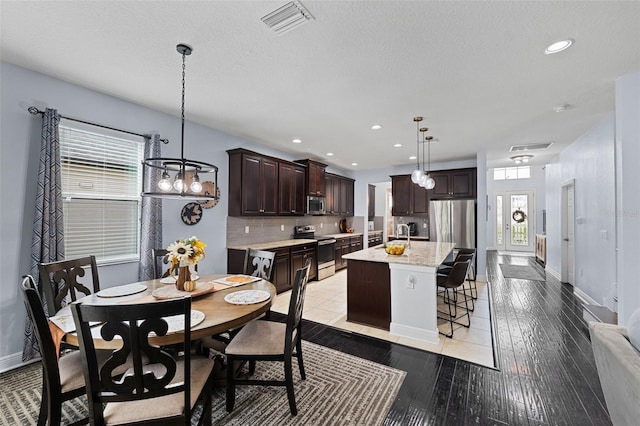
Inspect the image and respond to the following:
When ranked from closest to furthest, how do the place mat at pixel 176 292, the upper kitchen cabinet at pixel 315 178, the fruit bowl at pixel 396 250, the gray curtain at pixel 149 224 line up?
the place mat at pixel 176 292
the gray curtain at pixel 149 224
the fruit bowl at pixel 396 250
the upper kitchen cabinet at pixel 315 178

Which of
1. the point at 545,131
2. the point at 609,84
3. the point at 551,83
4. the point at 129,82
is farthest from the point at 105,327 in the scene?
the point at 545,131

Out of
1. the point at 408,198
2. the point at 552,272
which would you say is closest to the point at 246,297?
the point at 408,198

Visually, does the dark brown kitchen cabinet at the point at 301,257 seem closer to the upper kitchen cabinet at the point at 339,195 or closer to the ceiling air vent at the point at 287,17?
the upper kitchen cabinet at the point at 339,195

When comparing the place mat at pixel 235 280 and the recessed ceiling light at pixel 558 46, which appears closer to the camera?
the recessed ceiling light at pixel 558 46

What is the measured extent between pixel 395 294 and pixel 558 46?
270cm

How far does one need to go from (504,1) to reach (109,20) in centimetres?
262

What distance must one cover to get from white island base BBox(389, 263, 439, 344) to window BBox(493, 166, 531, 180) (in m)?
8.41

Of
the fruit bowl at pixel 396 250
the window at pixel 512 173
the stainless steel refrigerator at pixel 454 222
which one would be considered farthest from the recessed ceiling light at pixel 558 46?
the window at pixel 512 173

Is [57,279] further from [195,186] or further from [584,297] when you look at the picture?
[584,297]

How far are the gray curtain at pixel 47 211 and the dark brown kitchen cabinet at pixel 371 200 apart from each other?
659 cm

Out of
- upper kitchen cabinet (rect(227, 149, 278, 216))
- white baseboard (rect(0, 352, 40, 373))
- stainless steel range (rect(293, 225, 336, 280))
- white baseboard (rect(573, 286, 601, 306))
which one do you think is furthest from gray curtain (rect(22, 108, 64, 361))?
white baseboard (rect(573, 286, 601, 306))

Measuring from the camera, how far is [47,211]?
98.8 inches

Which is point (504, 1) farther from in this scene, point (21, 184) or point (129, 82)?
point (21, 184)

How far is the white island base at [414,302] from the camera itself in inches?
116
